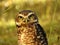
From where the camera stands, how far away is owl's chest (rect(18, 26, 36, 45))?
23.3 feet

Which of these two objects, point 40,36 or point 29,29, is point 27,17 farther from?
point 40,36

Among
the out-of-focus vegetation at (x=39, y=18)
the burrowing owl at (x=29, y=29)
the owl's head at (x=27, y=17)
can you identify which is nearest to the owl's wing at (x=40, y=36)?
the burrowing owl at (x=29, y=29)

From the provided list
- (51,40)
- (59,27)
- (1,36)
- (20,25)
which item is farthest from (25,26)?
(1,36)

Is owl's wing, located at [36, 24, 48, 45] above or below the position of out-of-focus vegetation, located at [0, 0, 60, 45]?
above

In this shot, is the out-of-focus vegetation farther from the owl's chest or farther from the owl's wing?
the owl's chest

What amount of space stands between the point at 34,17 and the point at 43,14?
4.82 meters

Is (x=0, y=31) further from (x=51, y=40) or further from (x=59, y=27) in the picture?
(x=51, y=40)

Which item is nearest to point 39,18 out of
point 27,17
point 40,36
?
point 40,36

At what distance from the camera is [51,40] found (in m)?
8.15

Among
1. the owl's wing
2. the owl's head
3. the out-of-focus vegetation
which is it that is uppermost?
the owl's head

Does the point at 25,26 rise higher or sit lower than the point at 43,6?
higher

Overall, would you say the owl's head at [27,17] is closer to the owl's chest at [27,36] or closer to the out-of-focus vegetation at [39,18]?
the owl's chest at [27,36]

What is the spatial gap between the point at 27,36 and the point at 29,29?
109 mm

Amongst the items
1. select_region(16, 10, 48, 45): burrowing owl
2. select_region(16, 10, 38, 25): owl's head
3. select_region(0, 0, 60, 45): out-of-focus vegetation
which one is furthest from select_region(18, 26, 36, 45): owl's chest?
select_region(0, 0, 60, 45): out-of-focus vegetation
